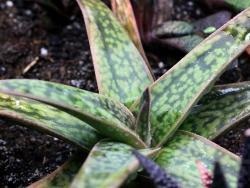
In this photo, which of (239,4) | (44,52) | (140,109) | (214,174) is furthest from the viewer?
(44,52)

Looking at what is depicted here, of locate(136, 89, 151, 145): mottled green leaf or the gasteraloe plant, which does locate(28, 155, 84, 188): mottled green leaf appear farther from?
locate(136, 89, 151, 145): mottled green leaf

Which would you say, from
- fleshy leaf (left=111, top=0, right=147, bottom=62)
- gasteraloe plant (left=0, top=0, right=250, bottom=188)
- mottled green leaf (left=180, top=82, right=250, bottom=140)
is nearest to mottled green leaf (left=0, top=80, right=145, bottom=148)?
gasteraloe plant (left=0, top=0, right=250, bottom=188)

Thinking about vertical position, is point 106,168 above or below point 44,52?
above

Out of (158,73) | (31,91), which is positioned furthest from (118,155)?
(158,73)

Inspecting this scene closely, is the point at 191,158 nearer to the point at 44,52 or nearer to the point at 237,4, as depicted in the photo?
the point at 237,4

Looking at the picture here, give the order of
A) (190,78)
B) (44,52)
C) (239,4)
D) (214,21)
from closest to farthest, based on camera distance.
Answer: (190,78) < (239,4) < (214,21) < (44,52)

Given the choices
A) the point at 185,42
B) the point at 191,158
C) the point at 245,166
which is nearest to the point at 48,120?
the point at 191,158

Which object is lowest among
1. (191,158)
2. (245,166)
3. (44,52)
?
(44,52)

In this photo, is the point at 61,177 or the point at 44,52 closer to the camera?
A: the point at 61,177
